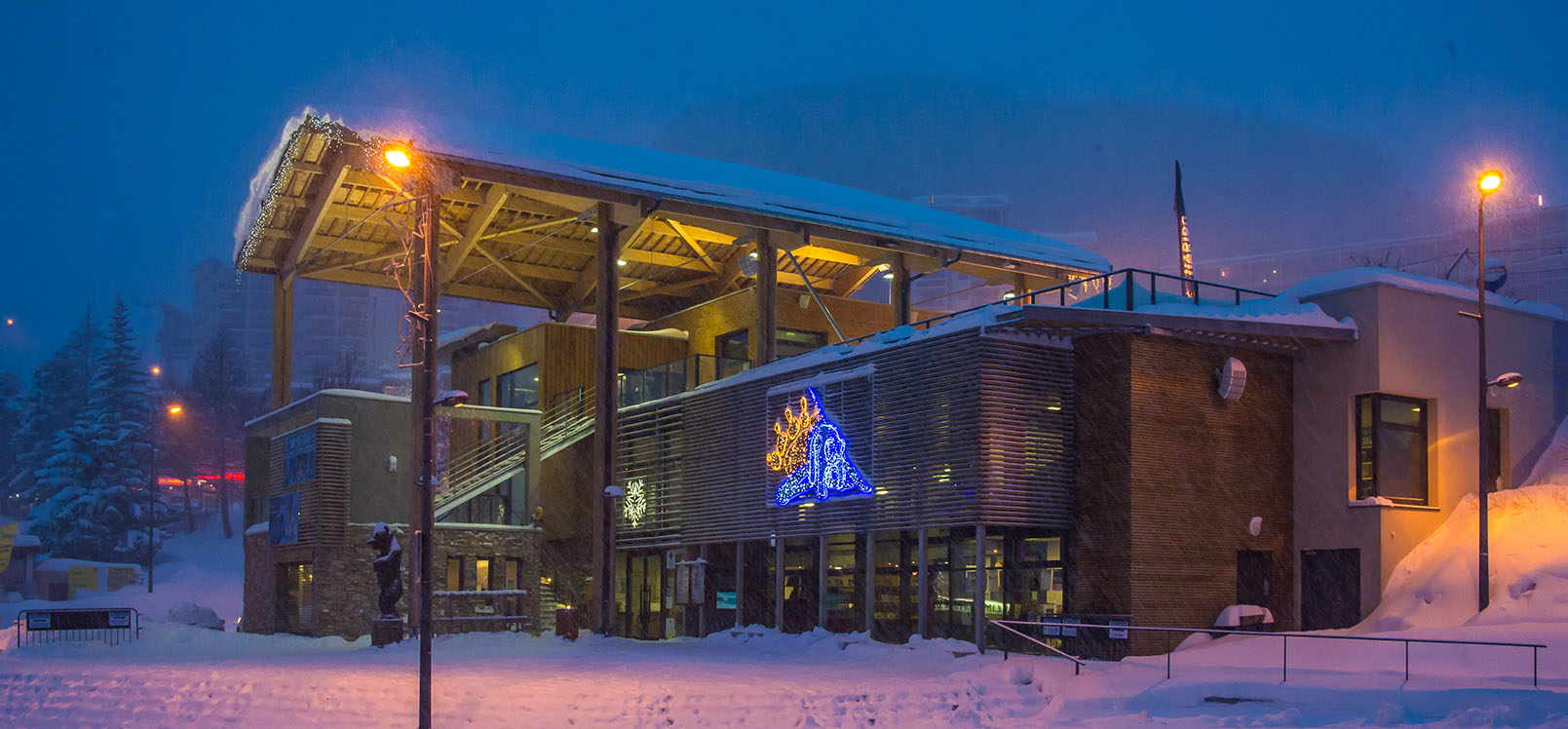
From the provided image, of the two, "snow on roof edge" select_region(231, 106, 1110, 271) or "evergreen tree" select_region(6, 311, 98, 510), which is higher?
"snow on roof edge" select_region(231, 106, 1110, 271)

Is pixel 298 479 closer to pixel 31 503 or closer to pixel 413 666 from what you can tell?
pixel 413 666

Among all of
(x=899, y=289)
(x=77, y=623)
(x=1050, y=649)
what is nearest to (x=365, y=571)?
(x=77, y=623)

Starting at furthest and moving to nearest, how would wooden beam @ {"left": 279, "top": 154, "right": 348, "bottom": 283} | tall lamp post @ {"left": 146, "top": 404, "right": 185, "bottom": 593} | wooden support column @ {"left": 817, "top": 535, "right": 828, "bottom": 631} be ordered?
1. tall lamp post @ {"left": 146, "top": 404, "right": 185, "bottom": 593}
2. wooden beam @ {"left": 279, "top": 154, "right": 348, "bottom": 283}
3. wooden support column @ {"left": 817, "top": 535, "right": 828, "bottom": 631}

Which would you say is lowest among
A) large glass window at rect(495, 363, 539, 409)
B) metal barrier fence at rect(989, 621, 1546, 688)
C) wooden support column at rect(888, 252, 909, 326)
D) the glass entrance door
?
the glass entrance door

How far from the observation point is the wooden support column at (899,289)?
4009 centimetres

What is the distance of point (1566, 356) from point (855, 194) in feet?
66.2

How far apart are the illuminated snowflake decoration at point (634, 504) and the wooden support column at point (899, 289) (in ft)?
31.3

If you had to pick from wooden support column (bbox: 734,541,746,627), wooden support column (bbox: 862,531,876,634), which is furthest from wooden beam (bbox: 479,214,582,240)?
wooden support column (bbox: 862,531,876,634)

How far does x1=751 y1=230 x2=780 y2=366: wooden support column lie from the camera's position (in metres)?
36.2

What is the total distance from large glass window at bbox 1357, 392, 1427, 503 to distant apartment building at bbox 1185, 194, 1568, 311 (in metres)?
51.6

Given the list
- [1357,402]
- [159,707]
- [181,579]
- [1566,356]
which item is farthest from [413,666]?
[181,579]

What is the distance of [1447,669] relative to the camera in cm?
1972

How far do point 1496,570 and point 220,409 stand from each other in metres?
101

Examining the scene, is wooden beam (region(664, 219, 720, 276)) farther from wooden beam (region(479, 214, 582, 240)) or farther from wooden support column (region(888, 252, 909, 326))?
wooden support column (region(888, 252, 909, 326))
